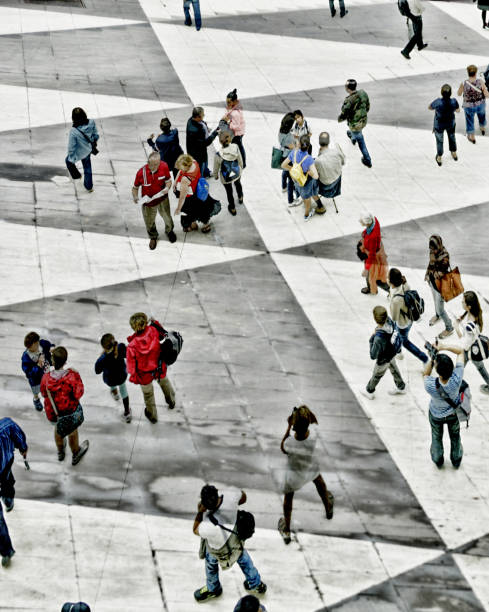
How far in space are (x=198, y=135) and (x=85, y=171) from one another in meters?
1.91

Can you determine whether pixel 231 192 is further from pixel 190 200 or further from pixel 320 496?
pixel 320 496

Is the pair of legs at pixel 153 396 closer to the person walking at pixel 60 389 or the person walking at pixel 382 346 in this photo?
the person walking at pixel 60 389

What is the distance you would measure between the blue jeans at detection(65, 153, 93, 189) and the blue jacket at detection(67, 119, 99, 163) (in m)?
0.12

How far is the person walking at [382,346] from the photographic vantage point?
32.8 ft

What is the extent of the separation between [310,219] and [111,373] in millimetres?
5841

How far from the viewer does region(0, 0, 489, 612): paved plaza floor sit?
869cm

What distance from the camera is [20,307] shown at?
12.3 m

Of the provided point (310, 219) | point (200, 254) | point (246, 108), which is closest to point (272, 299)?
point (200, 254)

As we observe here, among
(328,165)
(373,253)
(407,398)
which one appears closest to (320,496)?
(407,398)

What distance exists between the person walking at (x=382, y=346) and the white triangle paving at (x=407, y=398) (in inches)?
14.8

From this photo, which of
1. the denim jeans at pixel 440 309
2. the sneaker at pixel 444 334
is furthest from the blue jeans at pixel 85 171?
the sneaker at pixel 444 334

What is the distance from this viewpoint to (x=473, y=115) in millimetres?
17438

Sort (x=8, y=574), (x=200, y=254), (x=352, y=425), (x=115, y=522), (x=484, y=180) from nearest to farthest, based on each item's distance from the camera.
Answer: (x=8, y=574) < (x=115, y=522) < (x=352, y=425) < (x=200, y=254) < (x=484, y=180)

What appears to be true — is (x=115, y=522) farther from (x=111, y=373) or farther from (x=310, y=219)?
(x=310, y=219)
